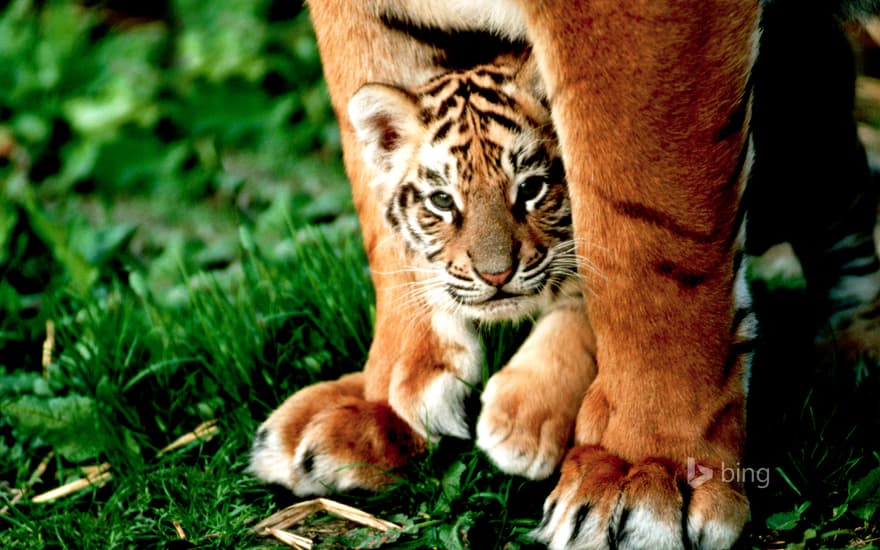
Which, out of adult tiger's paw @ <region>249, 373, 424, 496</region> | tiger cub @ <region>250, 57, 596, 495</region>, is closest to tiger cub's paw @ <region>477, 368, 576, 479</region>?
tiger cub @ <region>250, 57, 596, 495</region>

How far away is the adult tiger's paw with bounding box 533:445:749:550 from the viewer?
1957 mm

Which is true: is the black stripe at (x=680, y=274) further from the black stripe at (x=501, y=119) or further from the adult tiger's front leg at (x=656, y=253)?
the black stripe at (x=501, y=119)

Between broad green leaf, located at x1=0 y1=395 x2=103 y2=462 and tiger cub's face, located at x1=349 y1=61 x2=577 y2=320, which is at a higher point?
tiger cub's face, located at x1=349 y1=61 x2=577 y2=320

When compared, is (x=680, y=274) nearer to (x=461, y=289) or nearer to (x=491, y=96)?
(x=461, y=289)

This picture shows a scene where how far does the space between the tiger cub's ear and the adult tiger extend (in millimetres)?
281

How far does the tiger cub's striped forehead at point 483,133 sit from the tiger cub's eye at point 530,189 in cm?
2

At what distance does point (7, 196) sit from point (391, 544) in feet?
9.33

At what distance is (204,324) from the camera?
2.87 meters

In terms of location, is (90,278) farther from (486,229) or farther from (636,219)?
(636,219)

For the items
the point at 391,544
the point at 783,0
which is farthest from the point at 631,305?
the point at 783,0


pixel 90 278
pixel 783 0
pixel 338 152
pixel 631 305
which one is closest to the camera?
pixel 631 305

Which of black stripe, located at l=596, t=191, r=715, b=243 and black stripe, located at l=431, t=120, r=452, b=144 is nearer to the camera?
black stripe, located at l=596, t=191, r=715, b=243

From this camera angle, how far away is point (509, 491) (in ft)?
7.20

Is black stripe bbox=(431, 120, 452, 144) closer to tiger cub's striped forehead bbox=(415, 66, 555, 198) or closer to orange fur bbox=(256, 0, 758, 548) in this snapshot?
tiger cub's striped forehead bbox=(415, 66, 555, 198)
